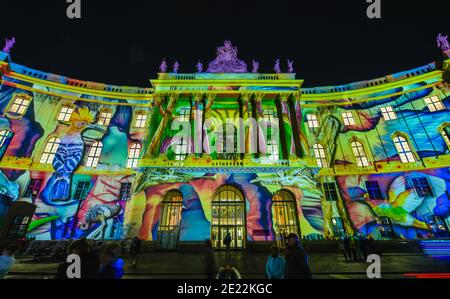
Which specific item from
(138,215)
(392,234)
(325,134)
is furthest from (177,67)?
(392,234)

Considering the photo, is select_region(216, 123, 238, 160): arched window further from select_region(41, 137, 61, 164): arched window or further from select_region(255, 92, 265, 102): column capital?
select_region(41, 137, 61, 164): arched window

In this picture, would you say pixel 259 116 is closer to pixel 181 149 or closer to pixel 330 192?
pixel 181 149

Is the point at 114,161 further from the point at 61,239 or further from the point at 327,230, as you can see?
the point at 327,230

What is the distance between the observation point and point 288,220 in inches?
603

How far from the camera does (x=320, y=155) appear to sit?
2055 centimetres

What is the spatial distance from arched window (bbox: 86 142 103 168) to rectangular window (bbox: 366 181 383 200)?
84.8 feet

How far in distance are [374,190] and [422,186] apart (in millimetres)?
3698

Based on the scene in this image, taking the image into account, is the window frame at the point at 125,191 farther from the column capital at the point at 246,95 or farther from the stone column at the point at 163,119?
the column capital at the point at 246,95

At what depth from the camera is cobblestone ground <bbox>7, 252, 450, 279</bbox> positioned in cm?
865

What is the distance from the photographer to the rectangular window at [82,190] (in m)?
17.8

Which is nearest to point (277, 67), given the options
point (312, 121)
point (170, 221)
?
point (312, 121)

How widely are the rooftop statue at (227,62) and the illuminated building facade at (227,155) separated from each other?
0.16 meters

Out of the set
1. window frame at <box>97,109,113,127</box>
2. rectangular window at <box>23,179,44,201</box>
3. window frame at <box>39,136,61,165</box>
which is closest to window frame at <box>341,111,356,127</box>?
window frame at <box>97,109,113,127</box>
